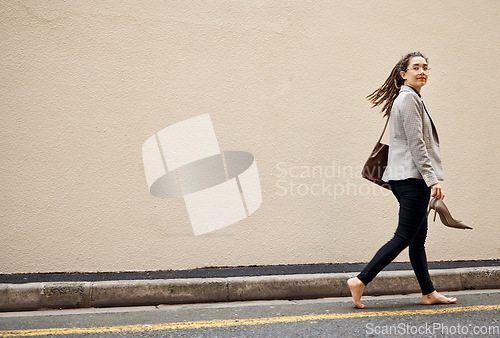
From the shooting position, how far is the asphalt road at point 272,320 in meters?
2.96

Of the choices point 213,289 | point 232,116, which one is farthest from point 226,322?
point 232,116

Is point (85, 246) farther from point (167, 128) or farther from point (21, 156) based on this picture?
point (167, 128)

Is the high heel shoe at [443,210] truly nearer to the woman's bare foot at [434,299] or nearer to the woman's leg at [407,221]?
the woman's leg at [407,221]

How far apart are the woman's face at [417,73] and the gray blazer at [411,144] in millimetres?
66

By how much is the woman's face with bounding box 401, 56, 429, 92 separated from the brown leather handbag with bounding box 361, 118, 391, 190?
0.36m

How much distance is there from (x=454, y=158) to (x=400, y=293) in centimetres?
207

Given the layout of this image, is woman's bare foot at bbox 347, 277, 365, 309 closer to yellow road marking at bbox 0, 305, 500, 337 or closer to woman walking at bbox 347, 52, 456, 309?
woman walking at bbox 347, 52, 456, 309

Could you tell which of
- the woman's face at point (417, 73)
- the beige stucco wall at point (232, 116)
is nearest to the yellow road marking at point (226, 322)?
the beige stucco wall at point (232, 116)

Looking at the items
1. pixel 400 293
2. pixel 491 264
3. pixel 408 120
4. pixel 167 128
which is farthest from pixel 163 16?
pixel 491 264

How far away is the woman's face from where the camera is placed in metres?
3.55

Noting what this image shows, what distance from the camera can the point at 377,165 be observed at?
11.9 feet

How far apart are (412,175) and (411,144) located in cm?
23

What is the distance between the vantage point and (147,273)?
4523 mm

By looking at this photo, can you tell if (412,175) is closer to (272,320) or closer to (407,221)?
(407,221)
